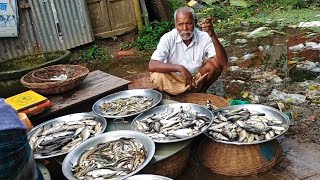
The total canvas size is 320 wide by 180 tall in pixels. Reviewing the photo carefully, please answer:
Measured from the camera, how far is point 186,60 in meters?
4.61

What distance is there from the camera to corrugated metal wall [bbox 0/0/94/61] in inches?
301

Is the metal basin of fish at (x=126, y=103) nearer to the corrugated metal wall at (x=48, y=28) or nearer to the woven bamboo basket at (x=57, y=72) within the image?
the woven bamboo basket at (x=57, y=72)

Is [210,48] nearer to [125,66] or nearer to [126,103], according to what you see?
[126,103]

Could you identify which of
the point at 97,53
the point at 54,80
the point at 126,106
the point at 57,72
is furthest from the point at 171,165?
the point at 97,53

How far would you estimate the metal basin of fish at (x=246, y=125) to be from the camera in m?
3.24

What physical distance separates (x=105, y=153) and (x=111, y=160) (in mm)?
122

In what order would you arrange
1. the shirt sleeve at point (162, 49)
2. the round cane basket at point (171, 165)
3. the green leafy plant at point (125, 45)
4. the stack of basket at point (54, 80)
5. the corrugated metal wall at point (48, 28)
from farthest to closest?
the green leafy plant at point (125, 45)
the corrugated metal wall at point (48, 28)
the shirt sleeve at point (162, 49)
the stack of basket at point (54, 80)
the round cane basket at point (171, 165)

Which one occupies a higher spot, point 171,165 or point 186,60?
point 186,60

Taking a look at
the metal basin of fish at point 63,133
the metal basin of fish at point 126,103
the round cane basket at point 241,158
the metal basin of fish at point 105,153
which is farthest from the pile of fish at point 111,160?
the round cane basket at point 241,158

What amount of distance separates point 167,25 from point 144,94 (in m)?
4.95

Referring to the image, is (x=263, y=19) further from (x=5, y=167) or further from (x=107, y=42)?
(x=5, y=167)

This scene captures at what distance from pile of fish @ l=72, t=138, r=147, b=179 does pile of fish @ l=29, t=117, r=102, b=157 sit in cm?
26

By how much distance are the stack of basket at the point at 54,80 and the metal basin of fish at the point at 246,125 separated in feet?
6.07

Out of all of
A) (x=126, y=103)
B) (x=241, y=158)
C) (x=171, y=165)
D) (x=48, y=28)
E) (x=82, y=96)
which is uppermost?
(x=48, y=28)
